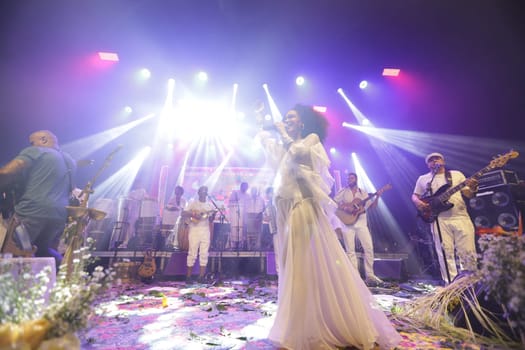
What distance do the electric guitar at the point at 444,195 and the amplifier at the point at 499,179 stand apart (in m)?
2.22

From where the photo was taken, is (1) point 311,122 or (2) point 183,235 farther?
(2) point 183,235

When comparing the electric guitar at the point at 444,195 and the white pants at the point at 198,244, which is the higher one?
the electric guitar at the point at 444,195

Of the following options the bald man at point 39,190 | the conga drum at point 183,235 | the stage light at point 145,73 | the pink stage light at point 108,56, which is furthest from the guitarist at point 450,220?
the pink stage light at point 108,56

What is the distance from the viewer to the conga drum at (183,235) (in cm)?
744

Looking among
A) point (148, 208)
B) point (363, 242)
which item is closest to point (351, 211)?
point (363, 242)

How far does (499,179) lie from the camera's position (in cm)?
670

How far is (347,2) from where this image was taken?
240 inches

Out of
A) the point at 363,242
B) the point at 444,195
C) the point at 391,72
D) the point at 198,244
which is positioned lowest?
the point at 198,244

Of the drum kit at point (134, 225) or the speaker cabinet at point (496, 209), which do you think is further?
the drum kit at point (134, 225)

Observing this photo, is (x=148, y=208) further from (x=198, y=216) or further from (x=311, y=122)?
(x=311, y=122)

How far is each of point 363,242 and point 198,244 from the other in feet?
14.4

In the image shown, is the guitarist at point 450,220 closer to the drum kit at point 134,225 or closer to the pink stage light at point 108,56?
the drum kit at point 134,225

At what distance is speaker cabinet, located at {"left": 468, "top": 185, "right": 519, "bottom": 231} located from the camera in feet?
21.5

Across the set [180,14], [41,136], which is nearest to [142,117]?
[180,14]
